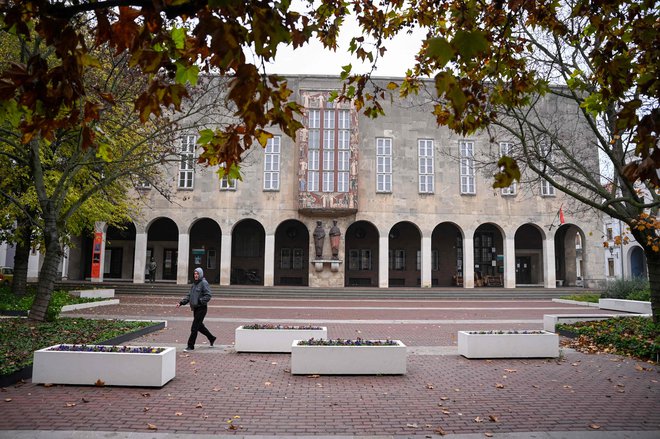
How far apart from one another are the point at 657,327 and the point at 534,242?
28.1 m

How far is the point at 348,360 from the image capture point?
8102 millimetres

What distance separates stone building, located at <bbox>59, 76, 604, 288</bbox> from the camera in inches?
1259

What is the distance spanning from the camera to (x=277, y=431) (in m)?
5.40

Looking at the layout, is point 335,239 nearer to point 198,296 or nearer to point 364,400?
point 198,296

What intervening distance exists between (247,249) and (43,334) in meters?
25.6

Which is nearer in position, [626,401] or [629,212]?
[626,401]

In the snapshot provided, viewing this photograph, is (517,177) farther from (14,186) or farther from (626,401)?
(14,186)

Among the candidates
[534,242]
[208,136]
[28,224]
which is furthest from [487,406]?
[534,242]

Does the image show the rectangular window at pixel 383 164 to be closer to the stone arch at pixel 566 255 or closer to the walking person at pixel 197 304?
the stone arch at pixel 566 255

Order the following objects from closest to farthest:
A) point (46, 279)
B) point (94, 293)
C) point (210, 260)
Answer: point (46, 279) → point (94, 293) → point (210, 260)

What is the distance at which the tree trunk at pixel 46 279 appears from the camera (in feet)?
39.4

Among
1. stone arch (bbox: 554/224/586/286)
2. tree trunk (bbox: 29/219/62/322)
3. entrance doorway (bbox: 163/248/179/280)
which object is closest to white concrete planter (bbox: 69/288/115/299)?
tree trunk (bbox: 29/219/62/322)

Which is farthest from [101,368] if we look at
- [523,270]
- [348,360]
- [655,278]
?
[523,270]

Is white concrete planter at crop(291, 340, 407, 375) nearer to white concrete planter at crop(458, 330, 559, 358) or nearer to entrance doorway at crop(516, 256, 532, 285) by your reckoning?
white concrete planter at crop(458, 330, 559, 358)
